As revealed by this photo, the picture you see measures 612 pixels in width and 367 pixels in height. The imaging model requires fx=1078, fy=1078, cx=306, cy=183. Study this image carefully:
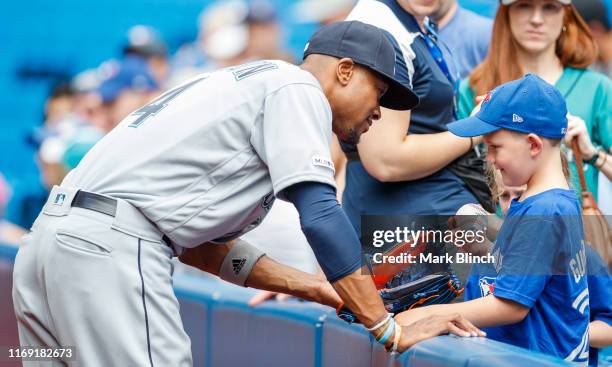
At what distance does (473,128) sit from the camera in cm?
354

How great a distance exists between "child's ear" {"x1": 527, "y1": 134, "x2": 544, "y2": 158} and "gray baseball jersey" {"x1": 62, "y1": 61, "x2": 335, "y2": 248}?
2.22 feet

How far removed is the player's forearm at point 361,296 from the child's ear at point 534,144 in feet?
2.35

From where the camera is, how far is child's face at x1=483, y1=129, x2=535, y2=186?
345cm

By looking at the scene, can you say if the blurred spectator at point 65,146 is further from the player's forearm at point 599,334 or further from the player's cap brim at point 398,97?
the player's forearm at point 599,334

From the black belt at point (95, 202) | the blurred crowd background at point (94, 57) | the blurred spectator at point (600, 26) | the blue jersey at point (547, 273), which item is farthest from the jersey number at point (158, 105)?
the blurred crowd background at point (94, 57)

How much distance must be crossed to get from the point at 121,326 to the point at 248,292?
1600mm

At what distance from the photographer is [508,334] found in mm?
3480

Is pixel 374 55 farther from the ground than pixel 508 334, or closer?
farther from the ground

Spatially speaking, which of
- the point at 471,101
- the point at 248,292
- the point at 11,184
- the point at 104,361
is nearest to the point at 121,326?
the point at 104,361

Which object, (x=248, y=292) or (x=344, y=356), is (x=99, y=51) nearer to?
(x=248, y=292)

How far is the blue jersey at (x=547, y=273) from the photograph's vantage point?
129 inches

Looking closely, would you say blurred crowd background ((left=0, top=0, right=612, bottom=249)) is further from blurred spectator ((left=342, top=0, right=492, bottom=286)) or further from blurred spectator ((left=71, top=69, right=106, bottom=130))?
blurred spectator ((left=342, top=0, right=492, bottom=286))

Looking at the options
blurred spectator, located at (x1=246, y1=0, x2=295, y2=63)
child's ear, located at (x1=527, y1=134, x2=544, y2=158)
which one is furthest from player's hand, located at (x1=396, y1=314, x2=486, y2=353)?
blurred spectator, located at (x1=246, y1=0, x2=295, y2=63)

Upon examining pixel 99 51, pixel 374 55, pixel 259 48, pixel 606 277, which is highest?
pixel 99 51
